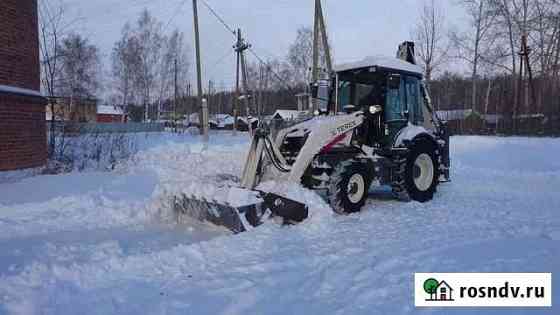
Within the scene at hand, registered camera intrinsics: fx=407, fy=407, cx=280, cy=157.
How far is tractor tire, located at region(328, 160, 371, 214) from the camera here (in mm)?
5992

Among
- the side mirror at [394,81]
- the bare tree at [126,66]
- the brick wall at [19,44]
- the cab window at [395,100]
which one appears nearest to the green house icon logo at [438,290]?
the cab window at [395,100]

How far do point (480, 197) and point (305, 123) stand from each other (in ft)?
12.7

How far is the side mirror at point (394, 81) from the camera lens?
713 centimetres

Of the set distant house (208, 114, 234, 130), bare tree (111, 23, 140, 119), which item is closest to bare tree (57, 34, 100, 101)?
bare tree (111, 23, 140, 119)

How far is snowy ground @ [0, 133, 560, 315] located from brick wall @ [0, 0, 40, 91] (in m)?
2.26

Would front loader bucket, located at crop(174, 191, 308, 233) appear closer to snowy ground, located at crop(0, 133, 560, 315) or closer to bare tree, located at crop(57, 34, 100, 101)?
snowy ground, located at crop(0, 133, 560, 315)

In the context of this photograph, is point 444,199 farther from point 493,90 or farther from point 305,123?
point 493,90

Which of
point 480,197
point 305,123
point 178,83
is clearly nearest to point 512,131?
point 480,197

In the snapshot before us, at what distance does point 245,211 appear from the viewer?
5086mm

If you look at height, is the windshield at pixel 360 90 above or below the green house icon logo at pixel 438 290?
above

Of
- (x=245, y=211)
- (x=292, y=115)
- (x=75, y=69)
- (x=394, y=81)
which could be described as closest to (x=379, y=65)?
(x=394, y=81)

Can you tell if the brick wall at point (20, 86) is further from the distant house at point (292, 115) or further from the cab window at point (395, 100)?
the cab window at point (395, 100)

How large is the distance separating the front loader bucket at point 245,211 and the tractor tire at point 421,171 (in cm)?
263

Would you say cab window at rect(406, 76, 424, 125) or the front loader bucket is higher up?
cab window at rect(406, 76, 424, 125)
